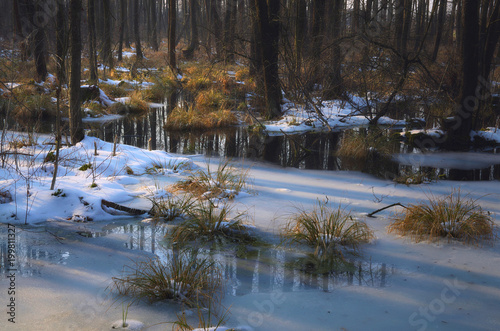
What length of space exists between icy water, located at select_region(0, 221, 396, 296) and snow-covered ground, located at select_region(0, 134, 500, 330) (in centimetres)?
2

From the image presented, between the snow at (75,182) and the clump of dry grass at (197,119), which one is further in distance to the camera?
the clump of dry grass at (197,119)

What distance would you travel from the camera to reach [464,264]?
4.13m

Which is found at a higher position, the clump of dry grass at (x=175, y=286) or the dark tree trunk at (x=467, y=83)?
the dark tree trunk at (x=467, y=83)

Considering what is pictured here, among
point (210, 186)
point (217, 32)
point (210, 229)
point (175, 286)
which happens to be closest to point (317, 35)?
point (210, 186)

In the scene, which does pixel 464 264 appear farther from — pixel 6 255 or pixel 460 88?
pixel 460 88

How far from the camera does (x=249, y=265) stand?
4.14 meters

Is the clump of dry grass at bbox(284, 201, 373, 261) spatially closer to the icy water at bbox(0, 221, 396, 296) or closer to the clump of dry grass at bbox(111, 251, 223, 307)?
the icy water at bbox(0, 221, 396, 296)

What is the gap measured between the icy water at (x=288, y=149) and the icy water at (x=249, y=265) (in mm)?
4020

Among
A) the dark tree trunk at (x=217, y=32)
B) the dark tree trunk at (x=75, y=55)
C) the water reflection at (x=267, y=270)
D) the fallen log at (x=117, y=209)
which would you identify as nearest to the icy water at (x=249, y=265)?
the water reflection at (x=267, y=270)

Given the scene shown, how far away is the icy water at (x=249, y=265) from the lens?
3771mm

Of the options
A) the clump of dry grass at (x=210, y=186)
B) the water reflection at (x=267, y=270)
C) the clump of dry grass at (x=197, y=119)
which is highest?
the clump of dry grass at (x=197, y=119)

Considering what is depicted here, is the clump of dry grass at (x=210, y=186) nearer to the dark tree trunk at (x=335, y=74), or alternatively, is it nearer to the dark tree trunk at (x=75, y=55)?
the dark tree trunk at (x=75, y=55)

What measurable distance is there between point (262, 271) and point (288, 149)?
258 inches

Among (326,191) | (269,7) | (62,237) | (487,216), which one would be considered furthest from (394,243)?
(269,7)
